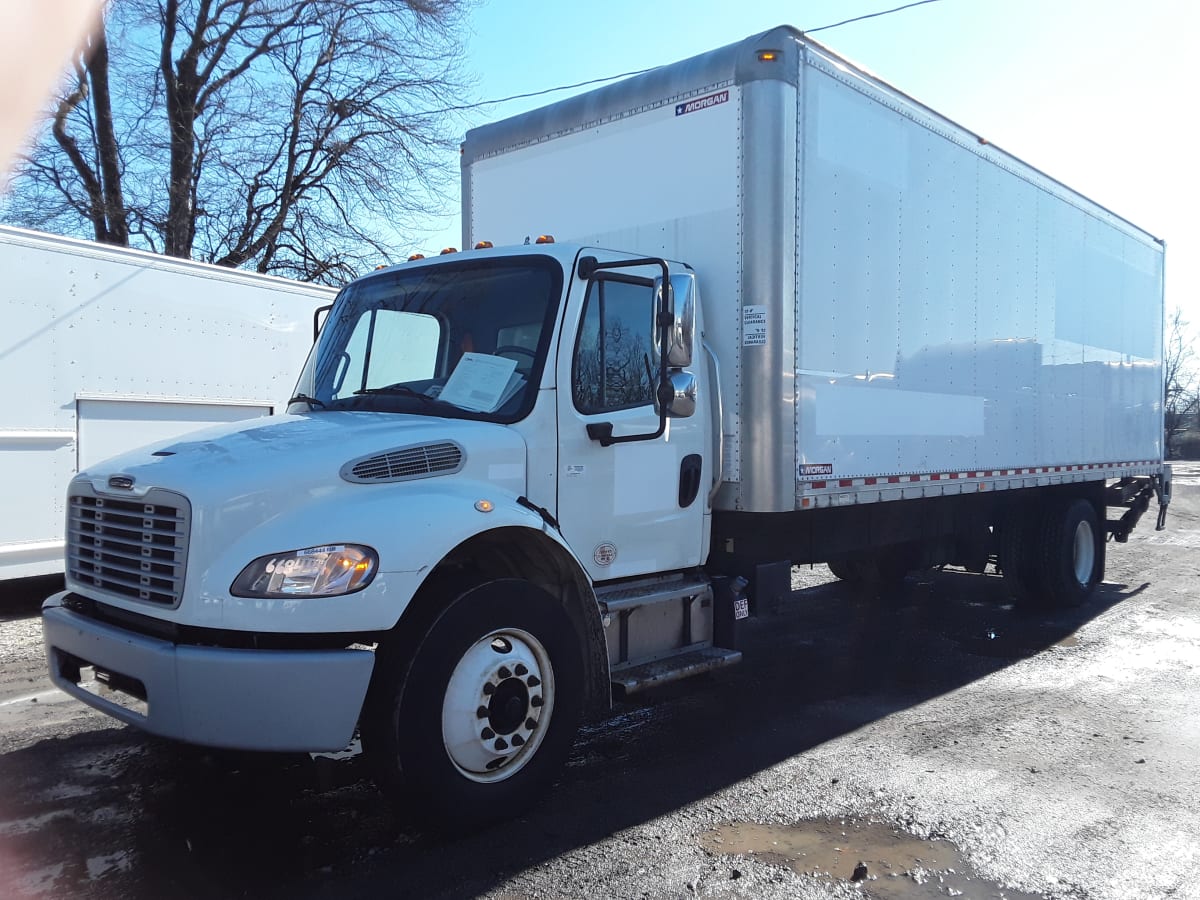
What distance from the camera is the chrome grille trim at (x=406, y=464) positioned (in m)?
3.79

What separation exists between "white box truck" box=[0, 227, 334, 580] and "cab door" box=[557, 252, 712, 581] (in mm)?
5393

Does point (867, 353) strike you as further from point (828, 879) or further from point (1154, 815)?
point (828, 879)

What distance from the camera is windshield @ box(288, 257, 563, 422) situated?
4520 mm

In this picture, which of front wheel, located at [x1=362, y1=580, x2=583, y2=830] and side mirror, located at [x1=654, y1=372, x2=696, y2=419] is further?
side mirror, located at [x1=654, y1=372, x2=696, y2=419]

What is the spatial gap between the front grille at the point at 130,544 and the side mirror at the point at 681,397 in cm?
235

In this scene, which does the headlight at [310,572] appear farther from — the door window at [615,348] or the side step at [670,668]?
the side step at [670,668]

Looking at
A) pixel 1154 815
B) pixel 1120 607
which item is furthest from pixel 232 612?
pixel 1120 607

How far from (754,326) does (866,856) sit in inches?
113

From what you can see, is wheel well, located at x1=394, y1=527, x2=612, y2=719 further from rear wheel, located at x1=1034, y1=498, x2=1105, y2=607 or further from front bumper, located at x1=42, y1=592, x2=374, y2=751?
rear wheel, located at x1=1034, y1=498, x2=1105, y2=607

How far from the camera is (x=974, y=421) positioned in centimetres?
744

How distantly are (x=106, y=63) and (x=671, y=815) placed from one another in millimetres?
19279

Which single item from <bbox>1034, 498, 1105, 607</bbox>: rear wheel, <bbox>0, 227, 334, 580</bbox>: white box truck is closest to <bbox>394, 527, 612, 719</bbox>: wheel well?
<bbox>0, 227, 334, 580</bbox>: white box truck

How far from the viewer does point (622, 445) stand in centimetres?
486

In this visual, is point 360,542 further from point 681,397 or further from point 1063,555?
point 1063,555
